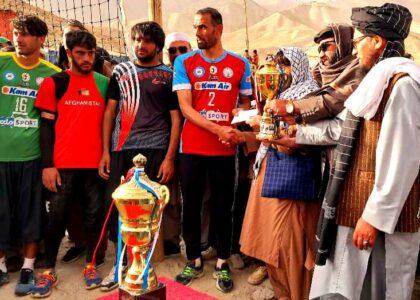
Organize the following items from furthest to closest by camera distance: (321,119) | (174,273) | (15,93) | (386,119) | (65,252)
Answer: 1. (65,252)
2. (174,273)
3. (15,93)
4. (321,119)
5. (386,119)

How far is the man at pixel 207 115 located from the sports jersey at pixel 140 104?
0.17 metres

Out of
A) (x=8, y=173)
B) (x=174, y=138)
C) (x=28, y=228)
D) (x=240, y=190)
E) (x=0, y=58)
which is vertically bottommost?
(x=28, y=228)

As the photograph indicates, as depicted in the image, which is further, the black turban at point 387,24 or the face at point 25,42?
the face at point 25,42

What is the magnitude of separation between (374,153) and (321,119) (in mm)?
422

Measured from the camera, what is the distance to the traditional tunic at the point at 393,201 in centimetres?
185

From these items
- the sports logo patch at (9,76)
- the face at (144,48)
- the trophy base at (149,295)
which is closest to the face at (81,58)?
the face at (144,48)

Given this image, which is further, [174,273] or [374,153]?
[174,273]

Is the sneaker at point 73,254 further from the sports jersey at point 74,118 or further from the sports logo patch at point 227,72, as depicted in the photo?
the sports logo patch at point 227,72

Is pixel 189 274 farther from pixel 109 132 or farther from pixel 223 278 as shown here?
pixel 109 132

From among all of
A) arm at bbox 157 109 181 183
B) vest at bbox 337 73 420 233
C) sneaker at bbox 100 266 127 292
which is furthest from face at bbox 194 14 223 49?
sneaker at bbox 100 266 127 292

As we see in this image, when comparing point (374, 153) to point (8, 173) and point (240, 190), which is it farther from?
point (8, 173)

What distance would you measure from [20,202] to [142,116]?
1.17 m

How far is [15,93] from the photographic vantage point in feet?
10.3

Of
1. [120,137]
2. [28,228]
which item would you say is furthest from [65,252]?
[120,137]
